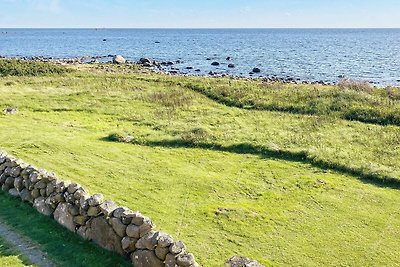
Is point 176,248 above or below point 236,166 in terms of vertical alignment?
above

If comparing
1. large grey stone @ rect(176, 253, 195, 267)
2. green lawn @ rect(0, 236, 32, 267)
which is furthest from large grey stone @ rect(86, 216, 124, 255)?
large grey stone @ rect(176, 253, 195, 267)

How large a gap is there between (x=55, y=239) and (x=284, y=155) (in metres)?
16.5

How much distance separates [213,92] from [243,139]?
1973 centimetres

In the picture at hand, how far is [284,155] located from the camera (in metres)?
27.8

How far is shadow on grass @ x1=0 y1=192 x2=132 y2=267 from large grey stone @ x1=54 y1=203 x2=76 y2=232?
0.55 feet

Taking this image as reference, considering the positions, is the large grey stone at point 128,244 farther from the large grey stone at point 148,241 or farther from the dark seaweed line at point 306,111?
the dark seaweed line at point 306,111

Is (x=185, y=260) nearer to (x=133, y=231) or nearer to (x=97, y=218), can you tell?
(x=133, y=231)

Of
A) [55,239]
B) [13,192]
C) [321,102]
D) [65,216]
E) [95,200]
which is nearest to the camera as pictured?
[95,200]

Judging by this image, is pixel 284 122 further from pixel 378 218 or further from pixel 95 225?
pixel 95 225

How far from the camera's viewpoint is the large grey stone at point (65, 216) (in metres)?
16.3

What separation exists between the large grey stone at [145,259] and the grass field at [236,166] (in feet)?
6.83

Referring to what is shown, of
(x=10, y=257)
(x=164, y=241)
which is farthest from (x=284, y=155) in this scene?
(x=10, y=257)

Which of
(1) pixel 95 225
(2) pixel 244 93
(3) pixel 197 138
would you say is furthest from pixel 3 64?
(1) pixel 95 225

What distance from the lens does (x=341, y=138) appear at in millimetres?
31391
